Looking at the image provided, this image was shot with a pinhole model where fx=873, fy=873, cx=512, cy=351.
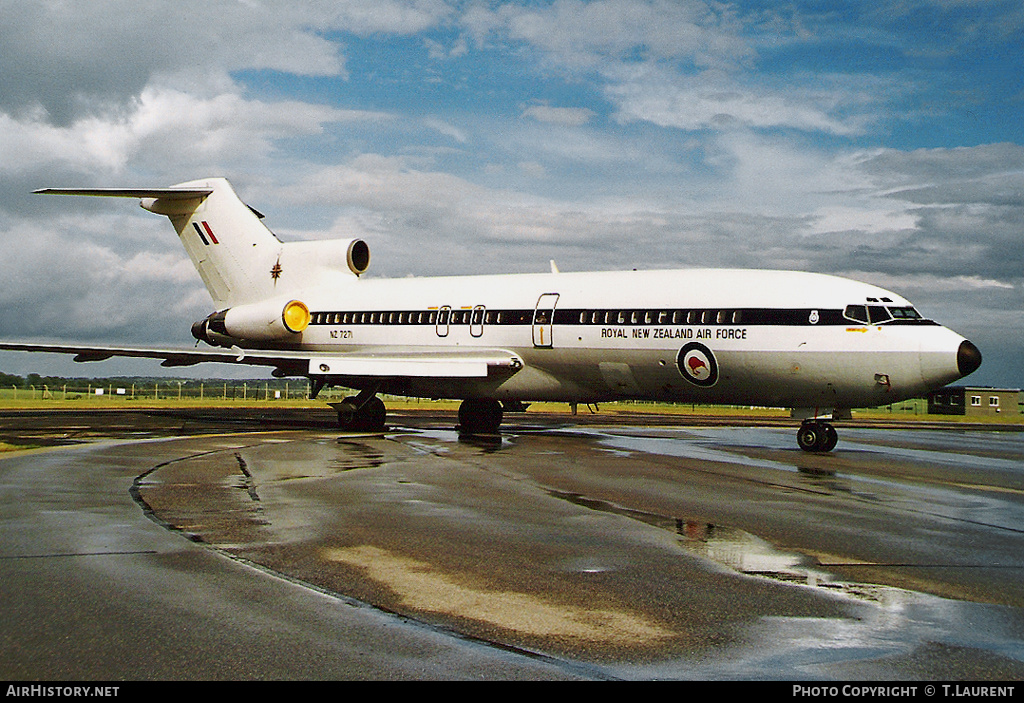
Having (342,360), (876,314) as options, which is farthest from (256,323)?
(876,314)

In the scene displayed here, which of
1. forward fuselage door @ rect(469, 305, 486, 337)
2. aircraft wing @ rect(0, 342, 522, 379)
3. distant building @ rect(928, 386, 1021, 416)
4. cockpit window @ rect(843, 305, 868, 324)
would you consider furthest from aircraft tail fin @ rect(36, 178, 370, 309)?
distant building @ rect(928, 386, 1021, 416)

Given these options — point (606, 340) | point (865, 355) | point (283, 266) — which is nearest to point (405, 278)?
point (283, 266)

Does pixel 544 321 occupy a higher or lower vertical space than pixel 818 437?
higher

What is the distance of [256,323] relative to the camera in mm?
29719

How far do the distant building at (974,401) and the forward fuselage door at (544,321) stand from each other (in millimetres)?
51491

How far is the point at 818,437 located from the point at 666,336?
4.33 metres

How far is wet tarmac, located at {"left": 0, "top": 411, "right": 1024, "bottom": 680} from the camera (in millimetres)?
4902

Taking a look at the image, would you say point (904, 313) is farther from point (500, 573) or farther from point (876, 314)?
point (500, 573)

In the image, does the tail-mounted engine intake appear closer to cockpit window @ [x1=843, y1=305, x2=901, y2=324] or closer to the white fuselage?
the white fuselage

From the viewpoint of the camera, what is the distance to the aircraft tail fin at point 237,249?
30188mm

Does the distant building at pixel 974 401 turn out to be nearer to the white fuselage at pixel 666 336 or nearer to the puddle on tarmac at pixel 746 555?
the white fuselage at pixel 666 336

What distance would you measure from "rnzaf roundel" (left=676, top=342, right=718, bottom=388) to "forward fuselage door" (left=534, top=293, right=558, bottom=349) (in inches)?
149

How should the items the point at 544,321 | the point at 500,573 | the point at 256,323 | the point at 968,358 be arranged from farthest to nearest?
the point at 256,323, the point at 544,321, the point at 968,358, the point at 500,573

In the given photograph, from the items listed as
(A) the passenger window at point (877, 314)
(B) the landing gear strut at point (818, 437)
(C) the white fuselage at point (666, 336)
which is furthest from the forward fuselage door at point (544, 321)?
(A) the passenger window at point (877, 314)
